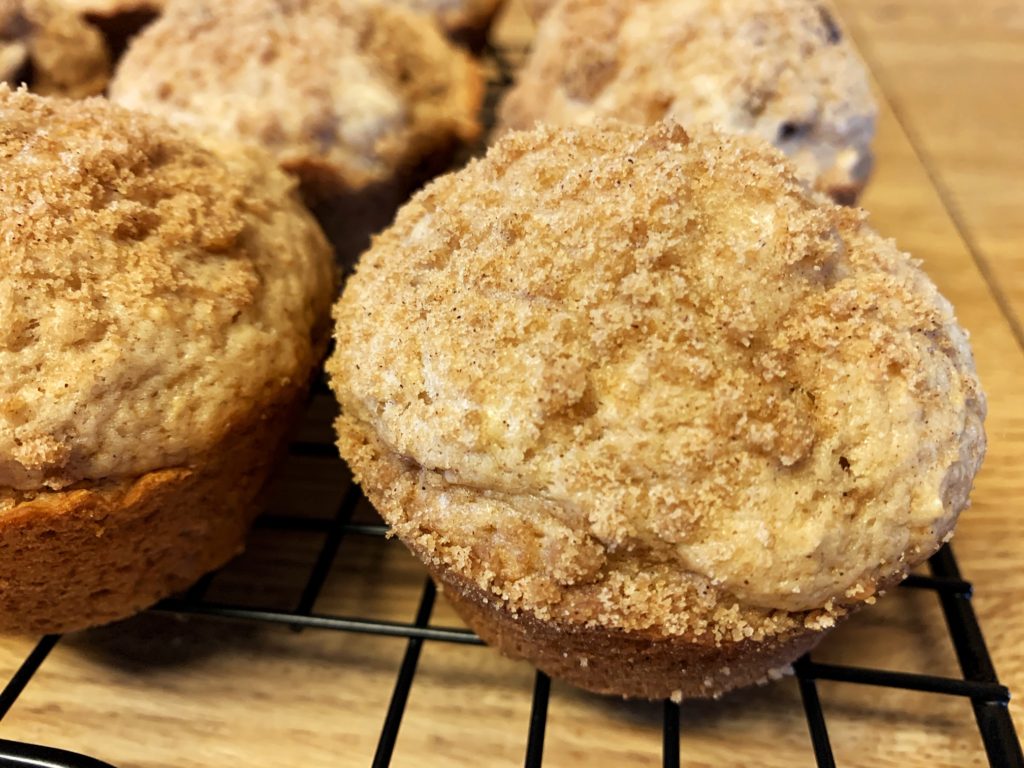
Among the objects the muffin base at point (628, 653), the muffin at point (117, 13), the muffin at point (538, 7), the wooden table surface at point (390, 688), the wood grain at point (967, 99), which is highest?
the muffin at point (117, 13)

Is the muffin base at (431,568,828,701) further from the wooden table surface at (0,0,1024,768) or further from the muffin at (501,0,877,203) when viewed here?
the muffin at (501,0,877,203)

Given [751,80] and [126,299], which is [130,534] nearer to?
[126,299]

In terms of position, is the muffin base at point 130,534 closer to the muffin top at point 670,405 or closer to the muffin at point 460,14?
the muffin top at point 670,405

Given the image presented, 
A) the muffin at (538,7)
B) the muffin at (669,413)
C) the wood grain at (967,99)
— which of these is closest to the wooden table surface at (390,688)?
the muffin at (669,413)

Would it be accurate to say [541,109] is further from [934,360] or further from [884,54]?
[884,54]

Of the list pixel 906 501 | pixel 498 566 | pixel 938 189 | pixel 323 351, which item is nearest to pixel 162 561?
pixel 323 351

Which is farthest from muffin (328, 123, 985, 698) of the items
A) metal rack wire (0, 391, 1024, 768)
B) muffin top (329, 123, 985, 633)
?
metal rack wire (0, 391, 1024, 768)
